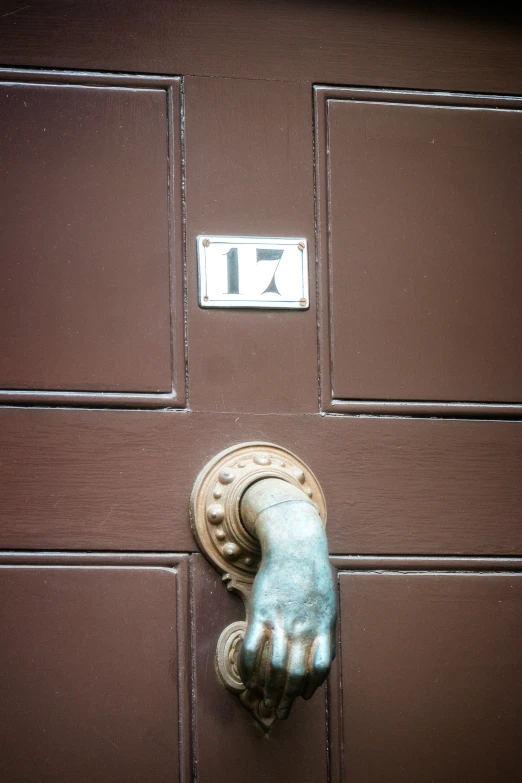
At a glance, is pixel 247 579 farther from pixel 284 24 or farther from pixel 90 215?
pixel 284 24

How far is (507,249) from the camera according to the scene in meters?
1.37

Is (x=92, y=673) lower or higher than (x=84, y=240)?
lower

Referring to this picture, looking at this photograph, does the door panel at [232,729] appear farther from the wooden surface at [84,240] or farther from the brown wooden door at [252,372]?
the wooden surface at [84,240]

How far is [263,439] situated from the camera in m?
1.26

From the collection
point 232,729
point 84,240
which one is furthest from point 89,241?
point 232,729

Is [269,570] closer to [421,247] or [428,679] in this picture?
[428,679]

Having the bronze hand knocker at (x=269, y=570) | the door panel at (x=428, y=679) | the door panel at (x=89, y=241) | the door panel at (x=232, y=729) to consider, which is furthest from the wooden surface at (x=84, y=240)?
the door panel at (x=428, y=679)

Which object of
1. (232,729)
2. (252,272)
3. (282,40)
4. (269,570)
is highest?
(282,40)

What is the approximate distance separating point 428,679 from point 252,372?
15.9 inches

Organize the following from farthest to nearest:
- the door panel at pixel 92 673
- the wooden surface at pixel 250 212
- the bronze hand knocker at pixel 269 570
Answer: the wooden surface at pixel 250 212
the door panel at pixel 92 673
the bronze hand knocker at pixel 269 570

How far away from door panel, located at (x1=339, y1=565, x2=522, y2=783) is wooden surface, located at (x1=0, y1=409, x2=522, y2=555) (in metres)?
0.05

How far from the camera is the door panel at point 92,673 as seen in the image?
1.17m

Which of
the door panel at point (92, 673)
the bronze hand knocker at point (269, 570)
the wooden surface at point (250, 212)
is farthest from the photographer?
the wooden surface at point (250, 212)

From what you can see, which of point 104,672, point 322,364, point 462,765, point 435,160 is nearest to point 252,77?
point 435,160
